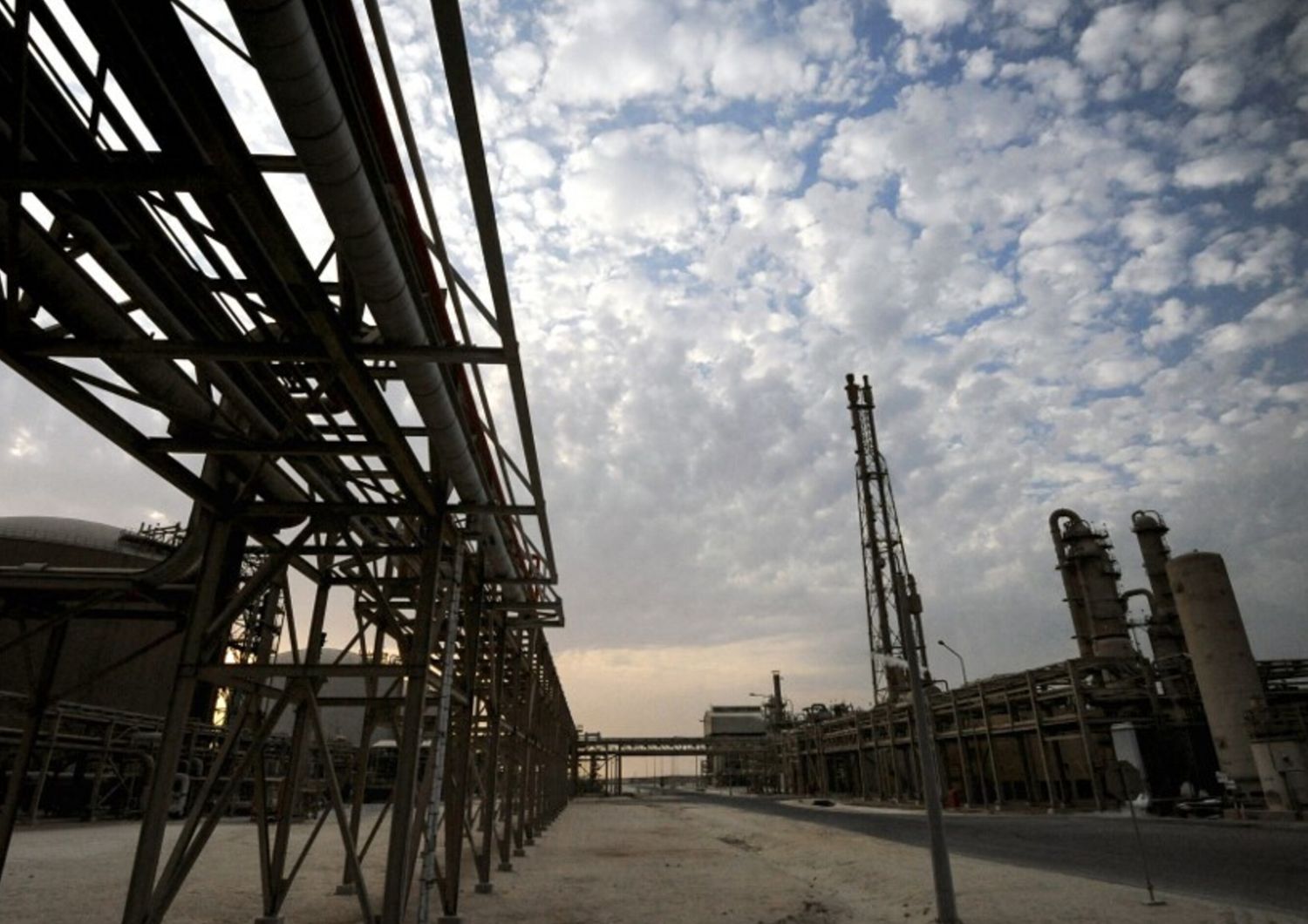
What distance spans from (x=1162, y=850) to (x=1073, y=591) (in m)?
27.4

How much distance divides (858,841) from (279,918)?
15874 mm

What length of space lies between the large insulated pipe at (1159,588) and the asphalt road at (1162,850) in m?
16.0

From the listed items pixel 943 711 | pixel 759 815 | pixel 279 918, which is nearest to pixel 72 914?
pixel 279 918

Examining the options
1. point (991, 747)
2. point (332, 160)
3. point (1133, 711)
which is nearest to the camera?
point (332, 160)

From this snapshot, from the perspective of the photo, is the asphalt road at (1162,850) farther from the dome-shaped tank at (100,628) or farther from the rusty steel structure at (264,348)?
the dome-shaped tank at (100,628)

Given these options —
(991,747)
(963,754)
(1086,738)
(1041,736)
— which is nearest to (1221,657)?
(1086,738)

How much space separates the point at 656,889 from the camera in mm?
12648

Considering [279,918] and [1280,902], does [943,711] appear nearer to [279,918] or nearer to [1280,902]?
[1280,902]

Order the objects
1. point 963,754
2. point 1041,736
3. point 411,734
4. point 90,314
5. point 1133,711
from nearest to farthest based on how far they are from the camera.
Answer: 1. point 90,314
2. point 411,734
3. point 1133,711
4. point 1041,736
5. point 963,754

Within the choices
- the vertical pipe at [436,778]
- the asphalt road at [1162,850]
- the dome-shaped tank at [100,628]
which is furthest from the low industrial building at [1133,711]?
the dome-shaped tank at [100,628]

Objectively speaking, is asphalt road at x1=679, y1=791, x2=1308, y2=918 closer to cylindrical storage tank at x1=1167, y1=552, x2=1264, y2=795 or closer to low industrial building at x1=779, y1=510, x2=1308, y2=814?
low industrial building at x1=779, y1=510, x2=1308, y2=814

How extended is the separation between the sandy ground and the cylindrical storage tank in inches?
679

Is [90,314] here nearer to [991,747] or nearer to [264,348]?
[264,348]

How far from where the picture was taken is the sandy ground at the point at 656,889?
990 centimetres
